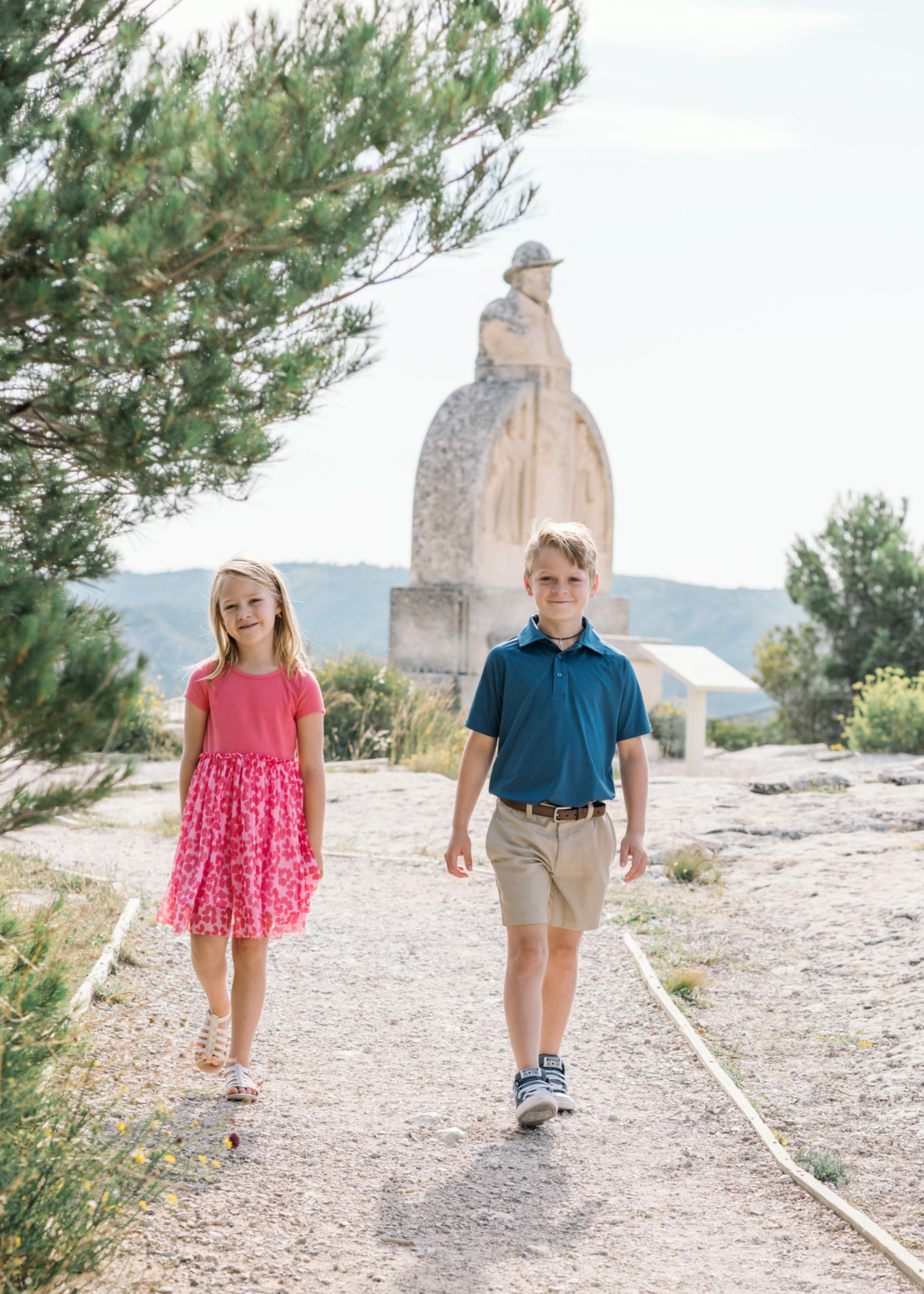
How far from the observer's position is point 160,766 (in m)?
11.5

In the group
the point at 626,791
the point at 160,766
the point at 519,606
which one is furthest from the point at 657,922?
the point at 519,606

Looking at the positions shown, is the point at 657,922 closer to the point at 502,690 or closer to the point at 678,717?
the point at 502,690

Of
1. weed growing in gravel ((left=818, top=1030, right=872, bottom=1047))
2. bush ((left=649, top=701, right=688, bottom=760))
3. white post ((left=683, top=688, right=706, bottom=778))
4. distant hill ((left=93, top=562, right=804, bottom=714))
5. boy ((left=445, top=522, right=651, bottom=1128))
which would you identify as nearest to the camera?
boy ((left=445, top=522, right=651, bottom=1128))

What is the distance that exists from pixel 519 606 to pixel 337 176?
10.6 metres

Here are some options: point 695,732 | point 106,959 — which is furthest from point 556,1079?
point 695,732

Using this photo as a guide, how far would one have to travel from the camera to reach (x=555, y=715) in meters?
3.47

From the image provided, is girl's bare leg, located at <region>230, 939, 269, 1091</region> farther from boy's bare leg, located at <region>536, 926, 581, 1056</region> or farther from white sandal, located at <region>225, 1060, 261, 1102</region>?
boy's bare leg, located at <region>536, 926, 581, 1056</region>

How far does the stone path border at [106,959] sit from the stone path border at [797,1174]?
5.82 ft

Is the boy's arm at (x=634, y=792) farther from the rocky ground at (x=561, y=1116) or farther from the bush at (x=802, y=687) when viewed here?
the bush at (x=802, y=687)

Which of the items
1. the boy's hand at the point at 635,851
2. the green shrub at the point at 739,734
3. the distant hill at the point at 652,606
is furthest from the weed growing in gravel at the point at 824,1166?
the distant hill at the point at 652,606

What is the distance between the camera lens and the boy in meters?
3.42

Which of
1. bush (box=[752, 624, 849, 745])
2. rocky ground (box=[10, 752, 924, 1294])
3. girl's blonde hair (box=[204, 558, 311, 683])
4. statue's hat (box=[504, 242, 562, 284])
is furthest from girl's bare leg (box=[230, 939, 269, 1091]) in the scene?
bush (box=[752, 624, 849, 745])

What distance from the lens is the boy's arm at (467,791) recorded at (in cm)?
348

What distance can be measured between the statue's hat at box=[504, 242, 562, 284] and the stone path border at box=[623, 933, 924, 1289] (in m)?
11.0
